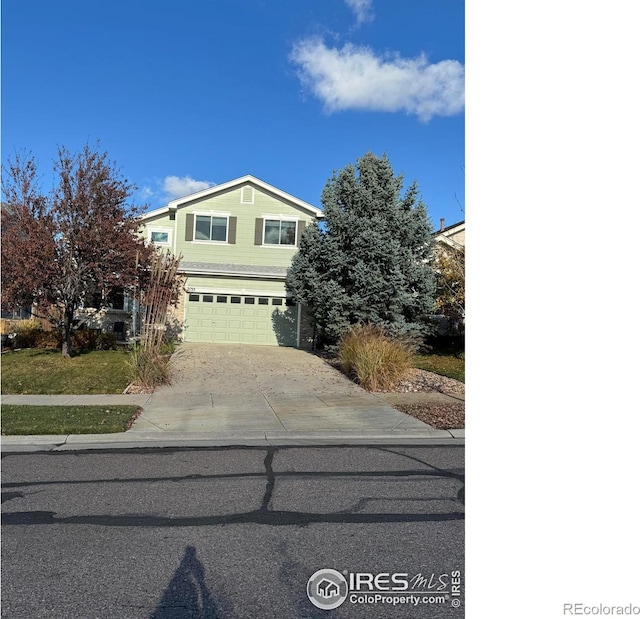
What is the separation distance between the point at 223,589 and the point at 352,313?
45.9ft

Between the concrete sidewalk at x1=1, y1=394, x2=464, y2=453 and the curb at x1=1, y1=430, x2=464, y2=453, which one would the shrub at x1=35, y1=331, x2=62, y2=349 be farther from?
the curb at x1=1, y1=430, x2=464, y2=453

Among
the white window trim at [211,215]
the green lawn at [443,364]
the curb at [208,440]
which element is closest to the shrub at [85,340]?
the white window trim at [211,215]

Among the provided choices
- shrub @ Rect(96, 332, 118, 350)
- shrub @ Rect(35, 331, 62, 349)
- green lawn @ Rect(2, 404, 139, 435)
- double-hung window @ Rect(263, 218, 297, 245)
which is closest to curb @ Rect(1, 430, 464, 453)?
green lawn @ Rect(2, 404, 139, 435)

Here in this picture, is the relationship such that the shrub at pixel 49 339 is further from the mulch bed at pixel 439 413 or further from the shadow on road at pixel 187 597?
the shadow on road at pixel 187 597

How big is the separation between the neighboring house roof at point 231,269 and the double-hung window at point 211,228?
4.02 feet

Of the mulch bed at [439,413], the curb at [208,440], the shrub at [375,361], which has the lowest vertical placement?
the curb at [208,440]

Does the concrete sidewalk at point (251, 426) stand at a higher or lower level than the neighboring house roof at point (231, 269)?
lower

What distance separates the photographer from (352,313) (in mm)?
16906

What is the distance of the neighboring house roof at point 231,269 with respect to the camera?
21.3 meters

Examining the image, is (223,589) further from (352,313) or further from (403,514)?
(352,313)

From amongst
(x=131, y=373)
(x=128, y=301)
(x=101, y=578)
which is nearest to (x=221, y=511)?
(x=101, y=578)

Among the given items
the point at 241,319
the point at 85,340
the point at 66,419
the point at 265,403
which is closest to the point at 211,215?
the point at 241,319

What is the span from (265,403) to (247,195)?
14.3 meters

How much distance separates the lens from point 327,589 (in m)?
3.17
